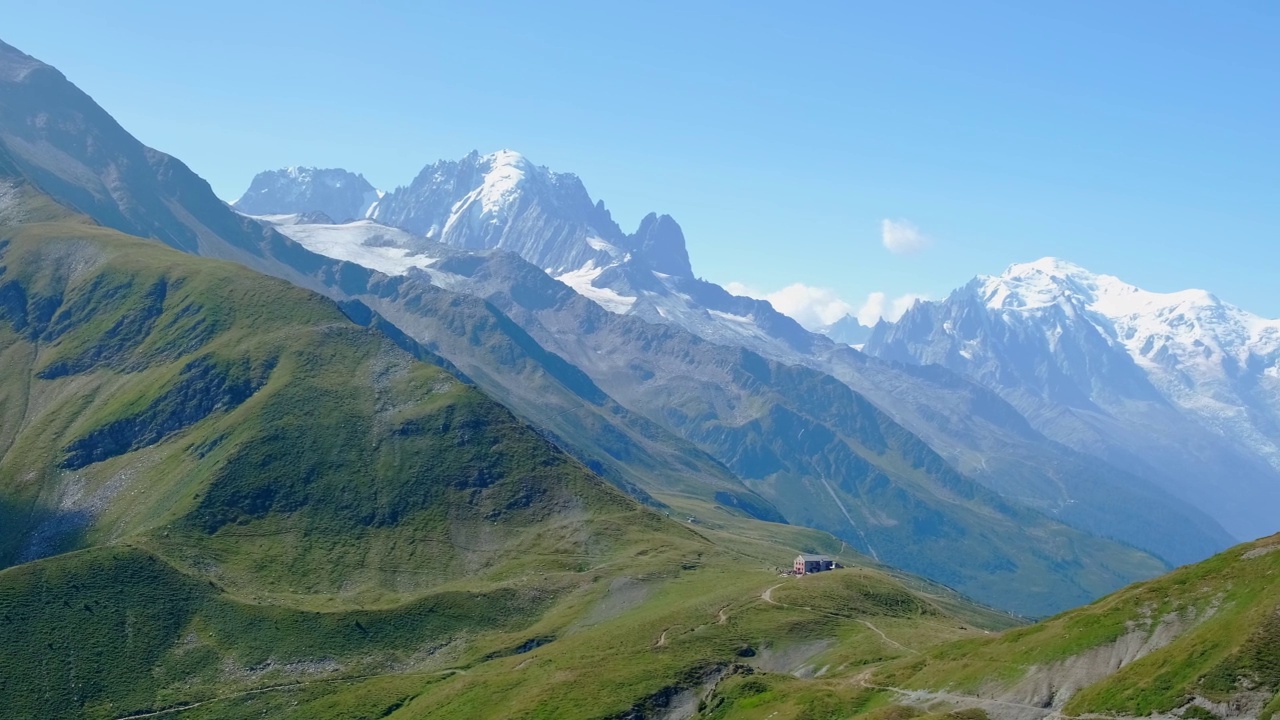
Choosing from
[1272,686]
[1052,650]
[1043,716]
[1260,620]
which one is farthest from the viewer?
[1052,650]

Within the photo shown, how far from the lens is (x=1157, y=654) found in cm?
16175

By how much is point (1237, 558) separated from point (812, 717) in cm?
6657

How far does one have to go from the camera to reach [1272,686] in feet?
471

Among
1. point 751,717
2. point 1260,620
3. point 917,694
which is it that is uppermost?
point 1260,620

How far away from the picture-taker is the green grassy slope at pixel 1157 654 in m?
148

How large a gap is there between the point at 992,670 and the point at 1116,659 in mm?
19285

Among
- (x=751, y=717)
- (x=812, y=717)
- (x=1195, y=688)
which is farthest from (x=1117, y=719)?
(x=751, y=717)

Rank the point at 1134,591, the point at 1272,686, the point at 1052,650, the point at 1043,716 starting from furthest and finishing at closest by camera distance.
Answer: the point at 1134,591, the point at 1052,650, the point at 1043,716, the point at 1272,686

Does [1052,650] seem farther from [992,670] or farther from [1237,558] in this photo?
[1237,558]

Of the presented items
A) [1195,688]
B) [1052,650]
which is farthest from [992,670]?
[1195,688]

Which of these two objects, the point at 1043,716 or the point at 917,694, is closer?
the point at 1043,716

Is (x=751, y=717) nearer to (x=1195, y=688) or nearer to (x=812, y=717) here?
(x=812, y=717)

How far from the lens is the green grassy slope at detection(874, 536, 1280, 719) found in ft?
484

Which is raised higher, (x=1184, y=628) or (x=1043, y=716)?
(x=1184, y=628)
